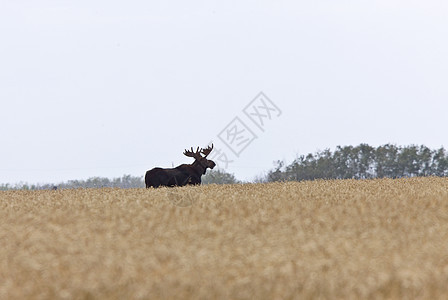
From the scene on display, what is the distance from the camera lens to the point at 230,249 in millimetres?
7453

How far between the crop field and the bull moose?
8.83 m

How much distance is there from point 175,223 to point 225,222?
27.0 inches

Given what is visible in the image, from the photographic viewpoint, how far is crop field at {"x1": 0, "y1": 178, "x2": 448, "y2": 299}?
20.2 ft

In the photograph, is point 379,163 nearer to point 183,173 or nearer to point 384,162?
point 384,162

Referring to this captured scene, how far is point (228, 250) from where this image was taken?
7.37m

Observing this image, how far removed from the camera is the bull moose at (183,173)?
20.8 m

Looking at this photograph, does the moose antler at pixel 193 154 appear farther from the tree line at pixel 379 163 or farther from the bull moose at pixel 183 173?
the tree line at pixel 379 163

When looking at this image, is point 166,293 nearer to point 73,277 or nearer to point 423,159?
point 73,277

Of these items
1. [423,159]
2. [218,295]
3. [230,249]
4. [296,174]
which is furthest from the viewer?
[296,174]

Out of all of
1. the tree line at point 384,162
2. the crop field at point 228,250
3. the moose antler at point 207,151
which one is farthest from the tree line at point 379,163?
the crop field at point 228,250

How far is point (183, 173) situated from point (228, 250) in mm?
14087

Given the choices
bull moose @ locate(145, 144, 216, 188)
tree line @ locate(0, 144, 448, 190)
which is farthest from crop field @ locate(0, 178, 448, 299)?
tree line @ locate(0, 144, 448, 190)

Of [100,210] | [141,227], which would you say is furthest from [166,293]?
[100,210]

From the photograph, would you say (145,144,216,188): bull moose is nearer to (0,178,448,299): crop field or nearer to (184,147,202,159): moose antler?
(184,147,202,159): moose antler
